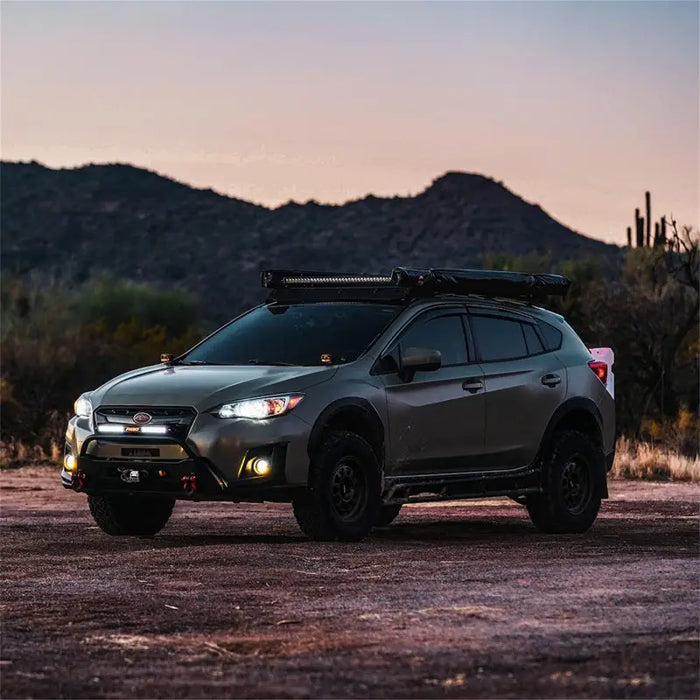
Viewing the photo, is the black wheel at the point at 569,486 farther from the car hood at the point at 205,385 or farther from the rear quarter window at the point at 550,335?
the car hood at the point at 205,385

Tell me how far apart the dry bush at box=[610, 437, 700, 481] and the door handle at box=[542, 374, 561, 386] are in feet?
28.6

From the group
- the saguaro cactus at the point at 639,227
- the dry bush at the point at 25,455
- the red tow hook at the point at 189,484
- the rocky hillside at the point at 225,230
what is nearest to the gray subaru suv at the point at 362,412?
the red tow hook at the point at 189,484

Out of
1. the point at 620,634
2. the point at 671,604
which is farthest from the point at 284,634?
the point at 671,604

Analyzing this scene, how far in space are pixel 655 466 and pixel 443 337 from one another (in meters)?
10.7

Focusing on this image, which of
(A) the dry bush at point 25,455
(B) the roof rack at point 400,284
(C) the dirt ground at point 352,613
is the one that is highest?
(B) the roof rack at point 400,284

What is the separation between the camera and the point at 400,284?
14.0 metres

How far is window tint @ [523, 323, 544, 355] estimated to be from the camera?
15.1 metres

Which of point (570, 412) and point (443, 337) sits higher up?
point (443, 337)

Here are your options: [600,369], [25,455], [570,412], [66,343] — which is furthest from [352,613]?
[66,343]

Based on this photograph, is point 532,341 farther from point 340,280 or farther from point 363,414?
point 363,414

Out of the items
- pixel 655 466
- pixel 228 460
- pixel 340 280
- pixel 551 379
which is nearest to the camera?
pixel 228 460

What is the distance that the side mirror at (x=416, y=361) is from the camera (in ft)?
44.3

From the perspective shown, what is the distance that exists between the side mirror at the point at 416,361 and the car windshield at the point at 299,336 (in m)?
0.30

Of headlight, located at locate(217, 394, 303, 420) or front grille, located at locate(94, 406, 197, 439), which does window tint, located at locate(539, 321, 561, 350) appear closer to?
headlight, located at locate(217, 394, 303, 420)
